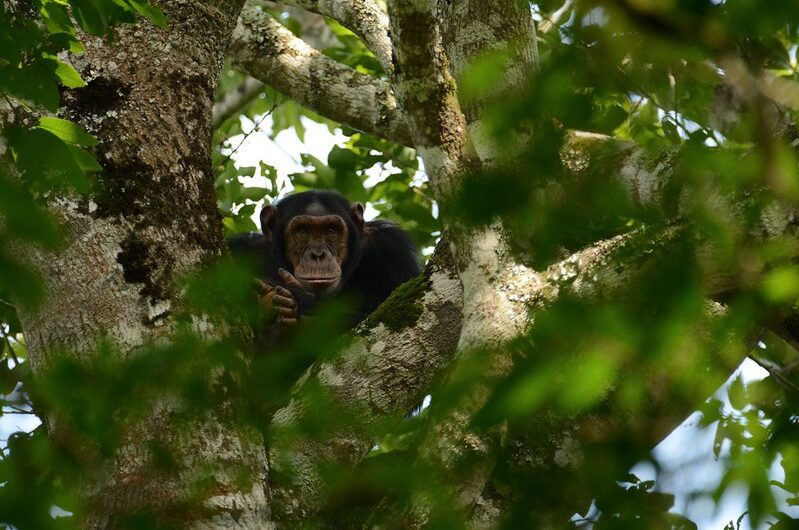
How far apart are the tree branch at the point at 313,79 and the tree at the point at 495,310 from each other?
7.22 feet

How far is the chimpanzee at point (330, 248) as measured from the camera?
6.68 m

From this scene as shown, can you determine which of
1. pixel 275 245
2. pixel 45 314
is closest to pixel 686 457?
pixel 45 314

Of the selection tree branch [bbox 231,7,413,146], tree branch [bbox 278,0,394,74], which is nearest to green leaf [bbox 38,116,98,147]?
tree branch [bbox 278,0,394,74]

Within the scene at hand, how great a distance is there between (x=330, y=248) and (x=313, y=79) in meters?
1.61

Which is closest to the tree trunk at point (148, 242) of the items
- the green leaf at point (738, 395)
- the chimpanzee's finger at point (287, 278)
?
the green leaf at point (738, 395)

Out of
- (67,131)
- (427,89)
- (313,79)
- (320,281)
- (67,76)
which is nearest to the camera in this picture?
(67,131)

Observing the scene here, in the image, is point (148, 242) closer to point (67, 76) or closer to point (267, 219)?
point (67, 76)

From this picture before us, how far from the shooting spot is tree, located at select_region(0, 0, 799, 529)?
1.46 meters

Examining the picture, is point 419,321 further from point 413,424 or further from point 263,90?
point 263,90

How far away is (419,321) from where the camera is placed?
371cm

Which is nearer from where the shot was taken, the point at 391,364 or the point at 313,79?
the point at 391,364

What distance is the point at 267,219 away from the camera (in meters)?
7.19

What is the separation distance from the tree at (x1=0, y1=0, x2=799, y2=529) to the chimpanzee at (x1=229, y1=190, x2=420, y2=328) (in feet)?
11.6

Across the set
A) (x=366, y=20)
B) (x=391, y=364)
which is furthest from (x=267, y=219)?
(x=391, y=364)
